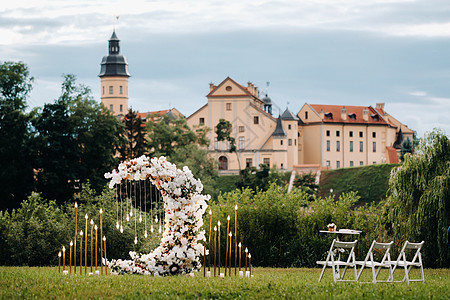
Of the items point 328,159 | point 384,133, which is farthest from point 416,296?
point 384,133

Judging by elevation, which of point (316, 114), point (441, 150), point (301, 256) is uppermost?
point (316, 114)

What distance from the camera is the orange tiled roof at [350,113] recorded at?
106m

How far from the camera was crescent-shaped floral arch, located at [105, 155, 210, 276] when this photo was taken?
56.8ft

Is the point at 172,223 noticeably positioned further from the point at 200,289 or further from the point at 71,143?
the point at 71,143

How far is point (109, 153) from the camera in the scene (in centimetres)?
5525

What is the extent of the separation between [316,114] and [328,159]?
259 inches

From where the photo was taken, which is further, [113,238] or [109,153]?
[109,153]

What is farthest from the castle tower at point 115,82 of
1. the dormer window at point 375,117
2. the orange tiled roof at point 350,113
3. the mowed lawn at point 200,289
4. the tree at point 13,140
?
the mowed lawn at point 200,289

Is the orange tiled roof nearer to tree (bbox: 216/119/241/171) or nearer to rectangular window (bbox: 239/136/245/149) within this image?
rectangular window (bbox: 239/136/245/149)

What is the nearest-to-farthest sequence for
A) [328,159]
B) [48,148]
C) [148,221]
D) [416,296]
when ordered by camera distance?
[416,296] → [148,221] → [48,148] → [328,159]

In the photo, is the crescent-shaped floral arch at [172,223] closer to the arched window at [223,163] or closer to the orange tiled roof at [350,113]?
the arched window at [223,163]

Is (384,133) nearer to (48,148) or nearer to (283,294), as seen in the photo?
(48,148)

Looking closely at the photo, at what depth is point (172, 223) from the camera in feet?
57.9

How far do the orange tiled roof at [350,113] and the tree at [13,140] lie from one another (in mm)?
58456
